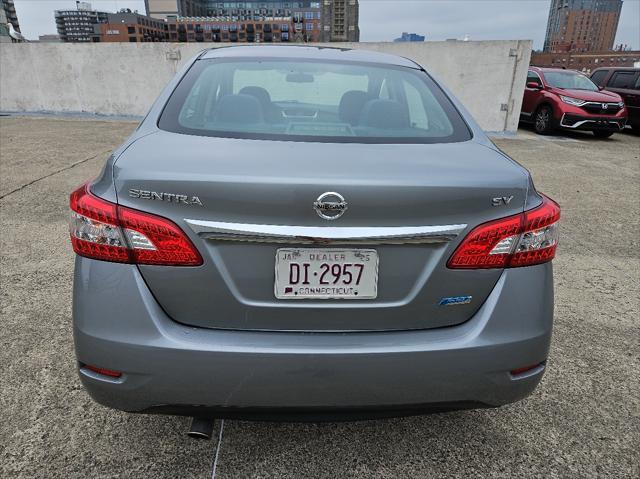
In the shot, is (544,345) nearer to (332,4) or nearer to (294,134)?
(294,134)

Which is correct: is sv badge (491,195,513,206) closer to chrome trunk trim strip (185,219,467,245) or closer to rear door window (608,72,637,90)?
chrome trunk trim strip (185,219,467,245)

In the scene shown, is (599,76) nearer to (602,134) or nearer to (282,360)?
(602,134)

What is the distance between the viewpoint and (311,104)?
2.43 meters

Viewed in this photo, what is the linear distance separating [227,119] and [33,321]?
5.87ft

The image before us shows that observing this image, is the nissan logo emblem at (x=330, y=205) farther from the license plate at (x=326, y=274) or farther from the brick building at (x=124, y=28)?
the brick building at (x=124, y=28)

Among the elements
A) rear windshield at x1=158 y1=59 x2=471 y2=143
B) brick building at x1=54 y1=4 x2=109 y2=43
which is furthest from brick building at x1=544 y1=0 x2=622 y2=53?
brick building at x1=54 y1=4 x2=109 y2=43

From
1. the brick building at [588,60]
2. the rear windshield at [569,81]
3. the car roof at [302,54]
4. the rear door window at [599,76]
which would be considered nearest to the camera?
the car roof at [302,54]

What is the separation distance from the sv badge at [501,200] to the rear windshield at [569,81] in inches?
467

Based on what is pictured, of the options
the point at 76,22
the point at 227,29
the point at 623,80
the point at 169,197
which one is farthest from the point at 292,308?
the point at 76,22

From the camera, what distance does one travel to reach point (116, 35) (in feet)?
369

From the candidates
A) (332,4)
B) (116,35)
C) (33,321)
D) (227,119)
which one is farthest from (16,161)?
(332,4)

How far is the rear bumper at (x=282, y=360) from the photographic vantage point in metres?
1.33

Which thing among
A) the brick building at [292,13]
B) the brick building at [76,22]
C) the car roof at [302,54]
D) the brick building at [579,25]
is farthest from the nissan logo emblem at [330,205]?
the brick building at [76,22]

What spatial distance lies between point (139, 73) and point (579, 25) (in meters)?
95.2
